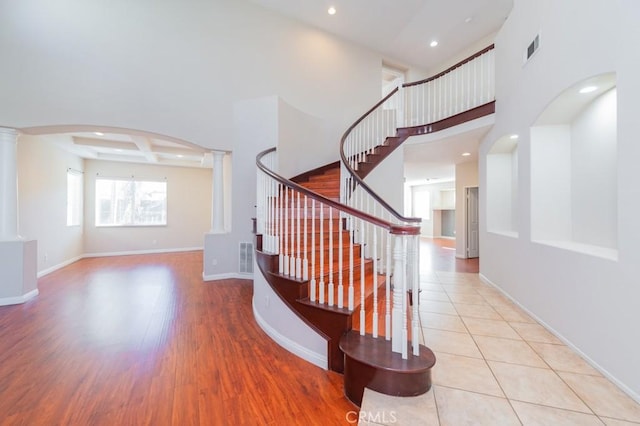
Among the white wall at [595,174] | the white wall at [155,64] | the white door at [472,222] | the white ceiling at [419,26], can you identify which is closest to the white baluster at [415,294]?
the white wall at [595,174]

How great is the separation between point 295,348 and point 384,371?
103 centimetres

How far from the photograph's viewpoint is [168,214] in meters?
8.30

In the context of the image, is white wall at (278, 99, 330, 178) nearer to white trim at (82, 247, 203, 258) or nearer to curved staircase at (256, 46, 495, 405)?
curved staircase at (256, 46, 495, 405)

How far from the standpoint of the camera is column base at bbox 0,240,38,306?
12.0ft

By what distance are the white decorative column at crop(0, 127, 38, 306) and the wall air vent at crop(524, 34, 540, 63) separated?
276 inches

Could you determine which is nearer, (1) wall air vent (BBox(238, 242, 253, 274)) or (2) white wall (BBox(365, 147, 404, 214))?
(2) white wall (BBox(365, 147, 404, 214))

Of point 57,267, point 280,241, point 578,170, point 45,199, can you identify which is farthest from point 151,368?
point 57,267

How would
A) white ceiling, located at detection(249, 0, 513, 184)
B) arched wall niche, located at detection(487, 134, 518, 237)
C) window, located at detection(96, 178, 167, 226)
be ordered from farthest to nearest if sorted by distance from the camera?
window, located at detection(96, 178, 167, 226) < white ceiling, located at detection(249, 0, 513, 184) < arched wall niche, located at detection(487, 134, 518, 237)

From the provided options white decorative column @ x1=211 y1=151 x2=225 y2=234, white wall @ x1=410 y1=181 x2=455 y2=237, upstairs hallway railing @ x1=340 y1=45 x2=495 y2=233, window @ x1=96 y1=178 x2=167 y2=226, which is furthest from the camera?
white wall @ x1=410 y1=181 x2=455 y2=237

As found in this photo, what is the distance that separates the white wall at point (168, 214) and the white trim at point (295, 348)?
22.2 ft

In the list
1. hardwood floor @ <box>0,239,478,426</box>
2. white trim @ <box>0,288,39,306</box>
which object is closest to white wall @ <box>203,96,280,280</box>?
hardwood floor @ <box>0,239,478,426</box>

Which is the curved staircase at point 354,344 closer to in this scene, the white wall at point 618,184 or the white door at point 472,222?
the white wall at point 618,184

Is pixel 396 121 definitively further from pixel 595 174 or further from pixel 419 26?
pixel 595 174

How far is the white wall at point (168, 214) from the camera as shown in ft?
23.9
